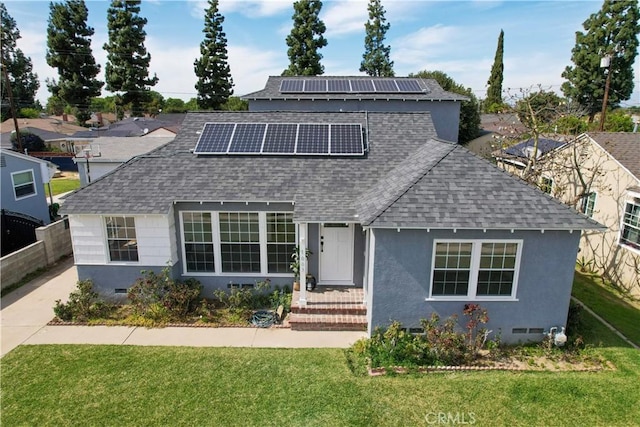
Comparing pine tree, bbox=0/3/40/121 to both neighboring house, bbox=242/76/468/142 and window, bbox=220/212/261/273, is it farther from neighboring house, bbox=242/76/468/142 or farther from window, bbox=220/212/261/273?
window, bbox=220/212/261/273

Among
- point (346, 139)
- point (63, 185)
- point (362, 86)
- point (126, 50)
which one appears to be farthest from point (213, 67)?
point (346, 139)

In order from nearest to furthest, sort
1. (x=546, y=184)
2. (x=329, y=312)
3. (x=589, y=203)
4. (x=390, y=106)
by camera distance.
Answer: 1. (x=329, y=312)
2. (x=589, y=203)
3. (x=546, y=184)
4. (x=390, y=106)

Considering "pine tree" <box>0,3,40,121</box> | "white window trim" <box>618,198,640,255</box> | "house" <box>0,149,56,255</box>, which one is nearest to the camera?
"white window trim" <box>618,198,640,255</box>

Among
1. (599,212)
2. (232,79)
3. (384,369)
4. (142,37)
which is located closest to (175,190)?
(384,369)

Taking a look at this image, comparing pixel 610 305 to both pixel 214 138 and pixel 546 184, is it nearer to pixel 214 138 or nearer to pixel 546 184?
pixel 546 184

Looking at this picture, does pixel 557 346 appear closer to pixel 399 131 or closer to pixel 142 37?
pixel 399 131

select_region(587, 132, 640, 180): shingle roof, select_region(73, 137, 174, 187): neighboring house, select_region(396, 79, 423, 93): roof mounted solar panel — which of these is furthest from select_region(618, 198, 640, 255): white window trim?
select_region(73, 137, 174, 187): neighboring house

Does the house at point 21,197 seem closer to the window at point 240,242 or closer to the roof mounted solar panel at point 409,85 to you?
the window at point 240,242
